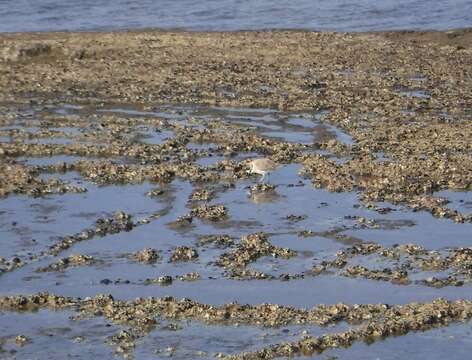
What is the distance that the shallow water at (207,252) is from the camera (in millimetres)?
11469

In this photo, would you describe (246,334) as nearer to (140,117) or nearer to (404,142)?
(404,142)

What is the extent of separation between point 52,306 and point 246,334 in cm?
248

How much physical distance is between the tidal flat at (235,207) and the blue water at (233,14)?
27.9 ft

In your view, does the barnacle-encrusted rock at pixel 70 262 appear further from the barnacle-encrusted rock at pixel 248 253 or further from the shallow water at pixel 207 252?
the barnacle-encrusted rock at pixel 248 253

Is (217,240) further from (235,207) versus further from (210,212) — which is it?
(235,207)

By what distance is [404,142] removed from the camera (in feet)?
62.8

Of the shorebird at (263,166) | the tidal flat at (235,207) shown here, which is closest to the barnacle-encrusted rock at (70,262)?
the tidal flat at (235,207)

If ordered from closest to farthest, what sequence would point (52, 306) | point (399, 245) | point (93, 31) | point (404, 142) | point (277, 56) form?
1. point (52, 306)
2. point (399, 245)
3. point (404, 142)
4. point (277, 56)
5. point (93, 31)

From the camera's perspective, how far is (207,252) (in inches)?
560

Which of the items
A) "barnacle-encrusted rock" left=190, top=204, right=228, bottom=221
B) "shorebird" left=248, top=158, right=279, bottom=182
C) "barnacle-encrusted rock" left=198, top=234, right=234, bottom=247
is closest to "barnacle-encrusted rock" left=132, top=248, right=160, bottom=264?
"barnacle-encrusted rock" left=198, top=234, right=234, bottom=247

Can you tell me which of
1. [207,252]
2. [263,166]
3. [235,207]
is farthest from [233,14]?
[207,252]

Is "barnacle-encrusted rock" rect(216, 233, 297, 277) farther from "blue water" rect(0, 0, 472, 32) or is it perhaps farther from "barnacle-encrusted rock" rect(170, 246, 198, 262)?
"blue water" rect(0, 0, 472, 32)

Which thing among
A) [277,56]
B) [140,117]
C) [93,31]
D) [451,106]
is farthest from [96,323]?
[93,31]

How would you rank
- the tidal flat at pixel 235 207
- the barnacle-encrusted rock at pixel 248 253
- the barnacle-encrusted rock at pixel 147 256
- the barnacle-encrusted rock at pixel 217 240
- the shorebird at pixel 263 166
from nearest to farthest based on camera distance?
the tidal flat at pixel 235 207, the barnacle-encrusted rock at pixel 248 253, the barnacle-encrusted rock at pixel 147 256, the barnacle-encrusted rock at pixel 217 240, the shorebird at pixel 263 166
